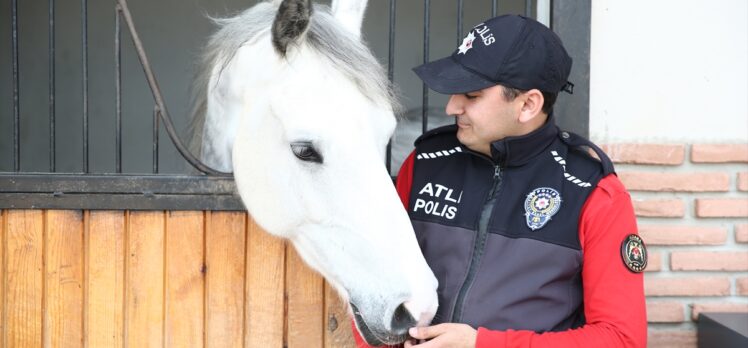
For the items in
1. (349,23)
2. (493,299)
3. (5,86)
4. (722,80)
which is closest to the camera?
(493,299)

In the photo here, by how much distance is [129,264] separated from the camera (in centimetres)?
214

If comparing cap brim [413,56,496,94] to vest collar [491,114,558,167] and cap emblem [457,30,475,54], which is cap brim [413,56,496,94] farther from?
vest collar [491,114,558,167]

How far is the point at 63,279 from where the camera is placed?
212cm

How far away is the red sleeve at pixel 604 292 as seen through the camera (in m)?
1.60

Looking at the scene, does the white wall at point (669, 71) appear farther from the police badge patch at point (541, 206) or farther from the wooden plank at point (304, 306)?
the wooden plank at point (304, 306)

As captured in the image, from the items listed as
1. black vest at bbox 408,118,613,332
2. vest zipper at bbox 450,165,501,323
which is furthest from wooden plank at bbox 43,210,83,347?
vest zipper at bbox 450,165,501,323

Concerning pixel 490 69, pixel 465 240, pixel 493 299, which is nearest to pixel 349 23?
pixel 490 69

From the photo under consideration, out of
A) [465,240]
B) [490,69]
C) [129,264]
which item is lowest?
[129,264]

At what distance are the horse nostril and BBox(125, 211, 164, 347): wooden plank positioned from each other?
2.74 feet

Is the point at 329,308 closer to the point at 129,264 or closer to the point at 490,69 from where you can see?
the point at 129,264

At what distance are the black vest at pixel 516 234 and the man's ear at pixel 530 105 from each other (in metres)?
0.04

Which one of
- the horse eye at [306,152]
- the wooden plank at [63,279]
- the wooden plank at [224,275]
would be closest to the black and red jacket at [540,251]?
the horse eye at [306,152]

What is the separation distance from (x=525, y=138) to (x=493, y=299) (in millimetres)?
361

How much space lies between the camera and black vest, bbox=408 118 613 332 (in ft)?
5.47
